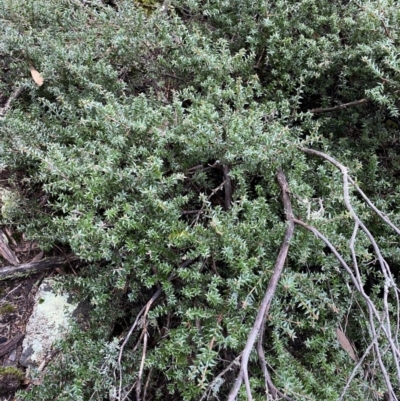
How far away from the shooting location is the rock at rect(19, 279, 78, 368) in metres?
1.89

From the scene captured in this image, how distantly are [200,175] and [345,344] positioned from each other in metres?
1.01

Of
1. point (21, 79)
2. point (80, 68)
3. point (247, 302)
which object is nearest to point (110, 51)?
point (80, 68)

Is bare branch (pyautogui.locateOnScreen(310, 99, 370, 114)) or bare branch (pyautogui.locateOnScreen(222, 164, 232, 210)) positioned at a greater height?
Answer: bare branch (pyautogui.locateOnScreen(310, 99, 370, 114))

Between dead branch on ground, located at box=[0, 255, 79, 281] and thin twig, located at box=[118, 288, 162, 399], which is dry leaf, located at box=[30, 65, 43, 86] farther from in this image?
thin twig, located at box=[118, 288, 162, 399]

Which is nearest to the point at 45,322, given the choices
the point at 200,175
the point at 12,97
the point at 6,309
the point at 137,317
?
the point at 6,309

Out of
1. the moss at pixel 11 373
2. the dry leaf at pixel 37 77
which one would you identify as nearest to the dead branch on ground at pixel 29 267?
the moss at pixel 11 373

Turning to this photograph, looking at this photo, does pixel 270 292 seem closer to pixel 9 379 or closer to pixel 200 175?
pixel 200 175

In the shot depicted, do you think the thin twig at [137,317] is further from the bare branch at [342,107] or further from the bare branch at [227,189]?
the bare branch at [342,107]

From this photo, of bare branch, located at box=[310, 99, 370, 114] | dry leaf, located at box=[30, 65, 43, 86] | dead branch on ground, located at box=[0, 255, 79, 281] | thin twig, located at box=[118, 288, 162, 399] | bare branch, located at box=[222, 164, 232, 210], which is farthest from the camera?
dry leaf, located at box=[30, 65, 43, 86]

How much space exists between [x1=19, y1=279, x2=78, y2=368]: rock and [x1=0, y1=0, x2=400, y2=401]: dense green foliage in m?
0.14

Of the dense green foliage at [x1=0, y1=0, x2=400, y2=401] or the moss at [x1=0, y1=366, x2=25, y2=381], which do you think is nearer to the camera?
the dense green foliage at [x1=0, y1=0, x2=400, y2=401]

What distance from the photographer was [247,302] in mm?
1566

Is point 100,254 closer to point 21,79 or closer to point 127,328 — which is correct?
point 127,328

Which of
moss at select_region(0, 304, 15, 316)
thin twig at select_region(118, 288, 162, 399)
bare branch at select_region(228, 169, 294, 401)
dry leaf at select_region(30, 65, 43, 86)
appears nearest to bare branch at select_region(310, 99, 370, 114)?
bare branch at select_region(228, 169, 294, 401)
